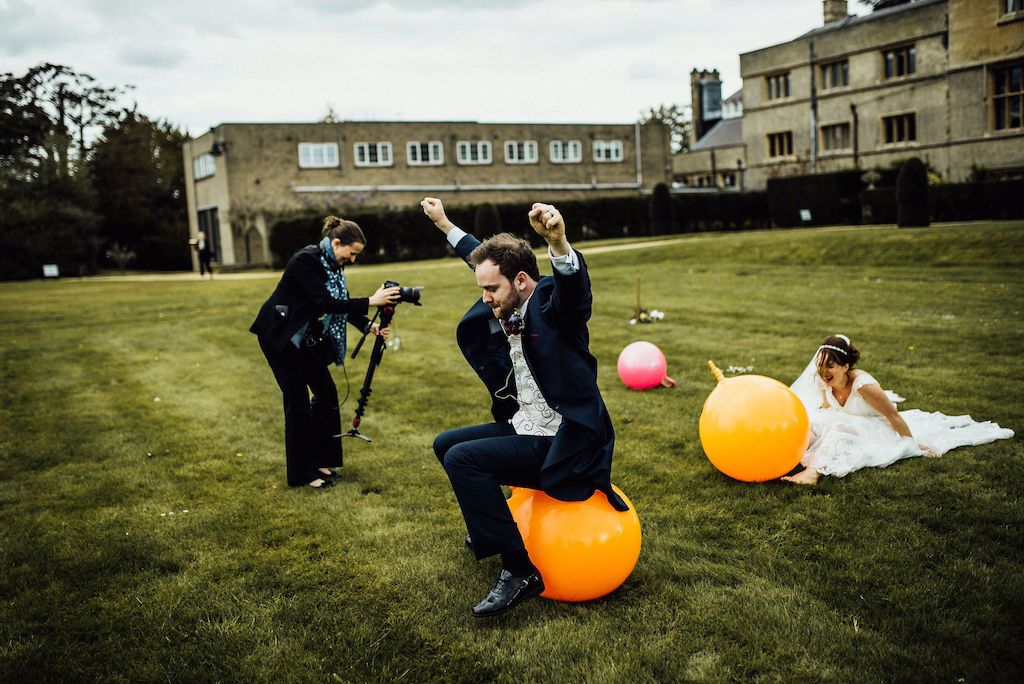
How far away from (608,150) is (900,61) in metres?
20.8

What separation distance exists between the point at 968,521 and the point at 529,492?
9.90 feet

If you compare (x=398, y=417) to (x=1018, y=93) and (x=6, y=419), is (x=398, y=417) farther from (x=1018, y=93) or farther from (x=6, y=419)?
(x=1018, y=93)

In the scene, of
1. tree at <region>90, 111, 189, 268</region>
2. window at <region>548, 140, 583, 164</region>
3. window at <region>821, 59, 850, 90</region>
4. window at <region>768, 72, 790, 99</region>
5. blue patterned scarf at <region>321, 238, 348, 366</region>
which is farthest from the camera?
tree at <region>90, 111, 189, 268</region>

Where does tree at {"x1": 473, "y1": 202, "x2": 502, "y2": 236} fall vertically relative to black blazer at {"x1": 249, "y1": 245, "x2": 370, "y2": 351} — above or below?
above

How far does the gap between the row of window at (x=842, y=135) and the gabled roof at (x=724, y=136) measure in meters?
12.5

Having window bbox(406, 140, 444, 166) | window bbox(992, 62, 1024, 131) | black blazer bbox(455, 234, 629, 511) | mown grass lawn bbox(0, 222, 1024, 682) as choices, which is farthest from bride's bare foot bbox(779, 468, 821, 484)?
window bbox(406, 140, 444, 166)

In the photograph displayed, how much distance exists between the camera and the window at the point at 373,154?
162 feet

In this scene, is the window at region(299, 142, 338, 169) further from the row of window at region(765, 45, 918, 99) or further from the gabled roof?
the gabled roof

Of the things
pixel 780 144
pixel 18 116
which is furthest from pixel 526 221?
pixel 18 116

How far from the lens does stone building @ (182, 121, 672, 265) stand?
46.8 metres

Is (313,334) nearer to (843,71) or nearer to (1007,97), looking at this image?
(1007,97)

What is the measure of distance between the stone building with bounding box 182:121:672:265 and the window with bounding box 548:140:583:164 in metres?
0.07

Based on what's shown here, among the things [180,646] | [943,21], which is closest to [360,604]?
[180,646]

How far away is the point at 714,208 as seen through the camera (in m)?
40.8
